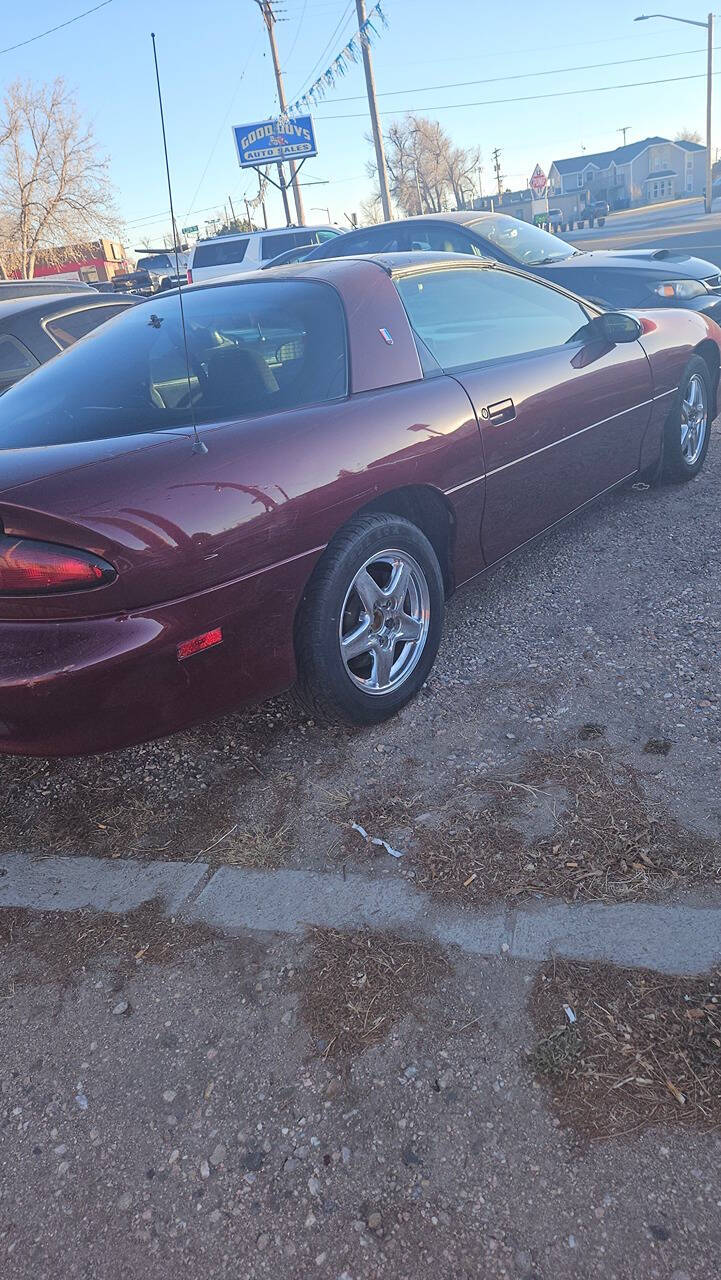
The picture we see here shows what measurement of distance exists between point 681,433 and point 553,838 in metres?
3.37

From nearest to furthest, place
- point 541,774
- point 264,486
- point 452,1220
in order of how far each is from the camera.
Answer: point 452,1220, point 264,486, point 541,774

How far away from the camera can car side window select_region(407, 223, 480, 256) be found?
7.76 metres

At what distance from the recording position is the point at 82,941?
7.24 ft

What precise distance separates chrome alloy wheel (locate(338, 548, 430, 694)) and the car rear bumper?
0.41 meters

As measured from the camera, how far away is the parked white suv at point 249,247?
1397 cm

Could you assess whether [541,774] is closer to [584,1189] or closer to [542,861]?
[542,861]

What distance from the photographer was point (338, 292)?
3021mm

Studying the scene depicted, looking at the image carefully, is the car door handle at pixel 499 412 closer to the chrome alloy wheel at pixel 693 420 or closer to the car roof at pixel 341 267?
the car roof at pixel 341 267

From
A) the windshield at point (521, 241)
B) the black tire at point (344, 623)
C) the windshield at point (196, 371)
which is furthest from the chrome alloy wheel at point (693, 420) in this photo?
the windshield at point (521, 241)

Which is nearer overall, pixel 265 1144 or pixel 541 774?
pixel 265 1144

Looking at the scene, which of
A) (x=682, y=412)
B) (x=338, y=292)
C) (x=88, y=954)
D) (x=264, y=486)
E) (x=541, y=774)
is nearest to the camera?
(x=88, y=954)

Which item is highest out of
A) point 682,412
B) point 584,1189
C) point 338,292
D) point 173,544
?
point 338,292

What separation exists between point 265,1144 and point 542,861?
99cm

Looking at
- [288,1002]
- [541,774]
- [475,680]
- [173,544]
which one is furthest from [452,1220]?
[475,680]
